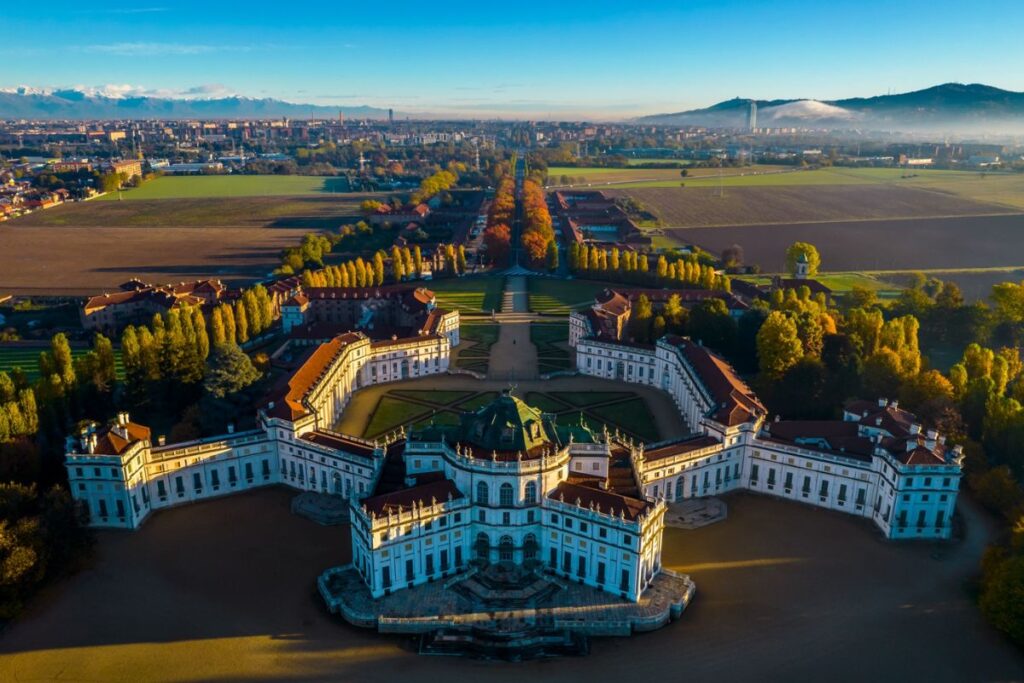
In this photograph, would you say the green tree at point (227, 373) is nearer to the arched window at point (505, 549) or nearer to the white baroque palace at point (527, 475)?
the white baroque palace at point (527, 475)

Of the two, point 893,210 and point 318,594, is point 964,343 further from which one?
point 893,210

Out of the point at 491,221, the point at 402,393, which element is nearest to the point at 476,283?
the point at 491,221

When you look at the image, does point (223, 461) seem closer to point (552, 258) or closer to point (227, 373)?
point (227, 373)

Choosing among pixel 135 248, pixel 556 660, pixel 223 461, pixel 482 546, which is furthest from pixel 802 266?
pixel 135 248

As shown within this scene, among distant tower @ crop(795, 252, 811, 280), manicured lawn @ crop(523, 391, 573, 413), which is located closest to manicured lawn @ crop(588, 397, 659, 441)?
manicured lawn @ crop(523, 391, 573, 413)

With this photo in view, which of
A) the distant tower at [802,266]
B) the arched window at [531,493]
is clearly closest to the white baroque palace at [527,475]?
the arched window at [531,493]

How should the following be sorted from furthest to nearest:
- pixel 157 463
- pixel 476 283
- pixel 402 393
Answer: pixel 476 283, pixel 402 393, pixel 157 463

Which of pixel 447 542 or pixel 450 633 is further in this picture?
pixel 447 542
